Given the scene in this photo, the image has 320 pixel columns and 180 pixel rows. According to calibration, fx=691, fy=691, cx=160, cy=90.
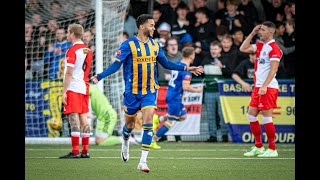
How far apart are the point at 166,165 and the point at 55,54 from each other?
6.45 metres

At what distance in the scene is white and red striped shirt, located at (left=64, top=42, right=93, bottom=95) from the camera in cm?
1098

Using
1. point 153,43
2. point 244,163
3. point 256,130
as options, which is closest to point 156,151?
point 256,130

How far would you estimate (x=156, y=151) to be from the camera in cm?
1274

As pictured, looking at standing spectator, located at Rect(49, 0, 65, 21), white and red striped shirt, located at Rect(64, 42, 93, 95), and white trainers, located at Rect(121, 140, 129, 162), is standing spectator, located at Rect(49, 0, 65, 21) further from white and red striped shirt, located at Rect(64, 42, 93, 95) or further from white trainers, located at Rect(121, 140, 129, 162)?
white trainers, located at Rect(121, 140, 129, 162)

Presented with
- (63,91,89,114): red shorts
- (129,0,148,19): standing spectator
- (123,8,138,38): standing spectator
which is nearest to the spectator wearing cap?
(123,8,138,38): standing spectator

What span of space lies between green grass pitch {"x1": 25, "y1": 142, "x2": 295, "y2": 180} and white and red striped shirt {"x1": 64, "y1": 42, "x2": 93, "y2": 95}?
117 cm

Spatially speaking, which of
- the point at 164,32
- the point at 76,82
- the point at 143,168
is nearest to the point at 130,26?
the point at 164,32

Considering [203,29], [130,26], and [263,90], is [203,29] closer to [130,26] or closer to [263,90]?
[130,26]

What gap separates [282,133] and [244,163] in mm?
5174

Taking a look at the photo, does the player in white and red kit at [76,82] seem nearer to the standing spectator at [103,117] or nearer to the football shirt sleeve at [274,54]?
the standing spectator at [103,117]

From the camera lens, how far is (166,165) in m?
9.77

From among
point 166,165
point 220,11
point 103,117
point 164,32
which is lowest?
point 166,165
